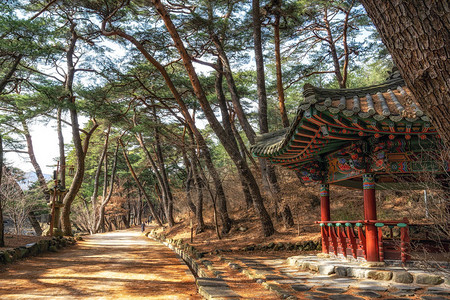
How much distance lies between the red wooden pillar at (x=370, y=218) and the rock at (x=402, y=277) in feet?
2.61

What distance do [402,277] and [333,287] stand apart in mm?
1083

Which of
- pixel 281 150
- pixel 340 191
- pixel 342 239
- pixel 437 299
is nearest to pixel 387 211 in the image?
pixel 340 191

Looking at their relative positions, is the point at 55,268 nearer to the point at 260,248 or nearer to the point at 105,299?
the point at 105,299

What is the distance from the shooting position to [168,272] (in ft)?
28.0

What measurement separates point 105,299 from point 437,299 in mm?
4641

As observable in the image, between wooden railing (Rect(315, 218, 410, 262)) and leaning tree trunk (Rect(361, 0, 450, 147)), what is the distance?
4.35 meters

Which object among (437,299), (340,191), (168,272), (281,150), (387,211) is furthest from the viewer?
(340,191)

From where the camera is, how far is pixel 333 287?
5.30 m

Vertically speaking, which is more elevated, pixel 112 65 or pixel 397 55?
pixel 112 65

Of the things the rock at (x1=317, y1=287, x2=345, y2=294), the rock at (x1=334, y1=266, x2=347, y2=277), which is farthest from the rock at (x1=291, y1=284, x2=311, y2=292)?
the rock at (x1=334, y1=266, x2=347, y2=277)

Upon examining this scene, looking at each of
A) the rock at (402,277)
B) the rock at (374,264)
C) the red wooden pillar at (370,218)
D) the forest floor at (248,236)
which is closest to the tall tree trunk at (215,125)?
the forest floor at (248,236)

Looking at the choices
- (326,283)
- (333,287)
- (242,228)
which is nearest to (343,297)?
(333,287)

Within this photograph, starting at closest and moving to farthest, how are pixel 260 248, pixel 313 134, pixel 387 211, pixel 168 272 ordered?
pixel 313 134 → pixel 168 272 → pixel 260 248 → pixel 387 211

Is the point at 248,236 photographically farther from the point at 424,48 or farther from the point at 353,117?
the point at 424,48
